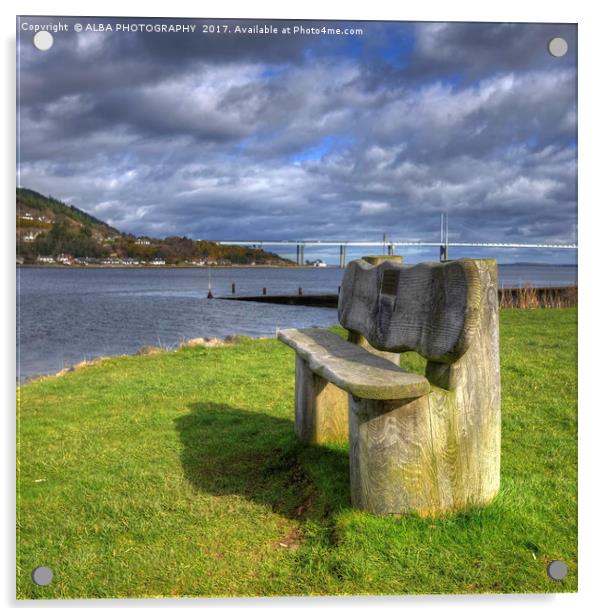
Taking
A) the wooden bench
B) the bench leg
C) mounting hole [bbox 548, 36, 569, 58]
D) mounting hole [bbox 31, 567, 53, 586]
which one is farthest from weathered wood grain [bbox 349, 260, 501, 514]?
mounting hole [bbox 31, 567, 53, 586]

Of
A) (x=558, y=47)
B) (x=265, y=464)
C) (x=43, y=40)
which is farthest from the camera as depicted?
(x=265, y=464)

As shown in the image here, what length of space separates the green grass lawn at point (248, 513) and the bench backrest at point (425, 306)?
93cm

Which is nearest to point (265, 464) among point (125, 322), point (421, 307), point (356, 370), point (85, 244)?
point (356, 370)

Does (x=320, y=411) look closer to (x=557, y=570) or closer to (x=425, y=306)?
(x=425, y=306)

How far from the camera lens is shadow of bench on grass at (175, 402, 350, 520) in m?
3.73

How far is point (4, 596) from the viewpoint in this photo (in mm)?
3258

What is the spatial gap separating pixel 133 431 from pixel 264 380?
83.4 inches

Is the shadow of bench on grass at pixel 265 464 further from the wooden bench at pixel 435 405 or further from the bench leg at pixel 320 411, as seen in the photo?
the wooden bench at pixel 435 405

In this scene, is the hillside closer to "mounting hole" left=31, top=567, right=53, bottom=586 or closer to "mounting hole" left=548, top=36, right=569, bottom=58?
"mounting hole" left=31, top=567, right=53, bottom=586

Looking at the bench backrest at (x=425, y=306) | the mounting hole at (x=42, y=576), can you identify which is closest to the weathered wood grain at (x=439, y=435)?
the bench backrest at (x=425, y=306)

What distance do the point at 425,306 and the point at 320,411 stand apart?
59.5 inches

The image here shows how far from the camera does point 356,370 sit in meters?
3.30
